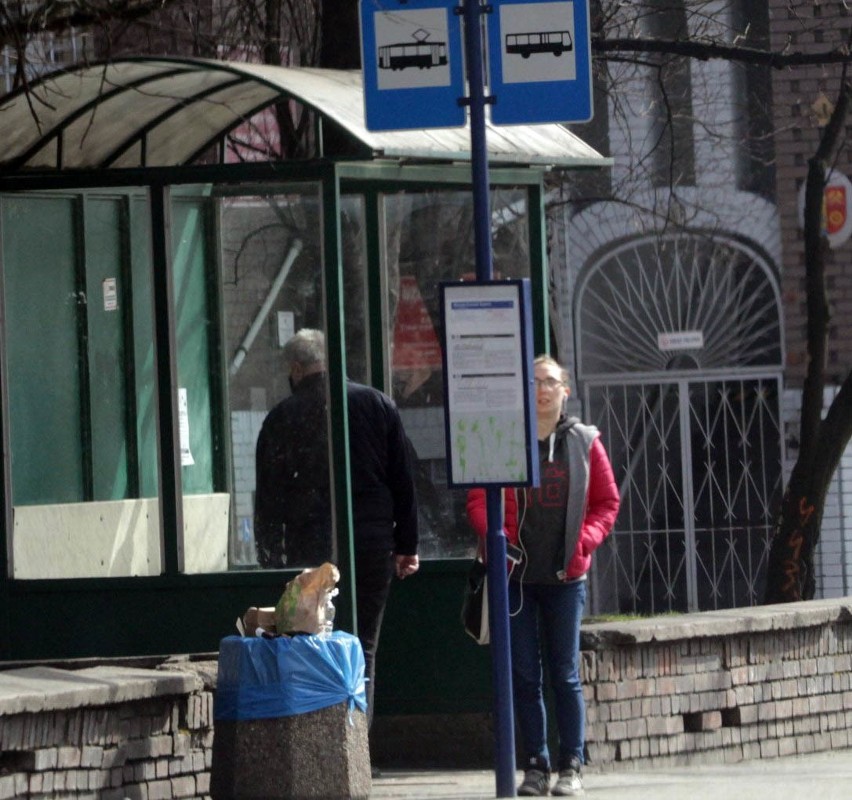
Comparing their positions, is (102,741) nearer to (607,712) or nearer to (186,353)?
(186,353)

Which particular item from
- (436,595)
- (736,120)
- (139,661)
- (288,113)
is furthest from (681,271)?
(139,661)

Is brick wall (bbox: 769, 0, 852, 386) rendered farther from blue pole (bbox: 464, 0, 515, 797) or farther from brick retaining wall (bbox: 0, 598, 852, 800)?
blue pole (bbox: 464, 0, 515, 797)

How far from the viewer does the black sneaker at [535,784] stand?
25.5 ft

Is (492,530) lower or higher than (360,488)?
lower

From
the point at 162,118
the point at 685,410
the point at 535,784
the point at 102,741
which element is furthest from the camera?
the point at 685,410

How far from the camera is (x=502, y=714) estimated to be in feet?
23.9

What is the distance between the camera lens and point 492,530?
23.9 ft

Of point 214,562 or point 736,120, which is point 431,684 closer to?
point 214,562

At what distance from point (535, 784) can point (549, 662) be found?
453 mm

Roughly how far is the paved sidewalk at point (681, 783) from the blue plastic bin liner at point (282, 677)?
885 mm

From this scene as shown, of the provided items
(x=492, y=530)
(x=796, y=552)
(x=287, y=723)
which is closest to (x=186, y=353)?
(x=492, y=530)

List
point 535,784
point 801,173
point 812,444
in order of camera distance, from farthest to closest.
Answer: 1. point 801,173
2. point 812,444
3. point 535,784

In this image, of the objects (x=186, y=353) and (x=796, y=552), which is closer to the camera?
(x=186, y=353)

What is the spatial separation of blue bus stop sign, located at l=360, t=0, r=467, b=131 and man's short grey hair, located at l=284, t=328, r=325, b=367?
116cm
